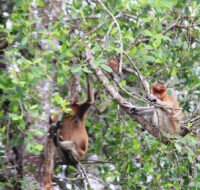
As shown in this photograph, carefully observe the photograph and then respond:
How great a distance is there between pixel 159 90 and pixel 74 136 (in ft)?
5.15

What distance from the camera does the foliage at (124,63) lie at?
5.18 m

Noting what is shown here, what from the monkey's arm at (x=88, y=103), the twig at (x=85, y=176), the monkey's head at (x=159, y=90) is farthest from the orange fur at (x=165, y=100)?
the twig at (x=85, y=176)

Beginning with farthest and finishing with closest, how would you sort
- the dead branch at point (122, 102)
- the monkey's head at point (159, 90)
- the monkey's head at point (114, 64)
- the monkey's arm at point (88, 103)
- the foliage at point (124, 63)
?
the monkey's head at point (159, 90), the monkey's arm at point (88, 103), the monkey's head at point (114, 64), the dead branch at point (122, 102), the foliage at point (124, 63)

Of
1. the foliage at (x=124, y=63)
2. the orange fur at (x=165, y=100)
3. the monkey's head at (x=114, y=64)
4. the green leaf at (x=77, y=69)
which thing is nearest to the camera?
the green leaf at (x=77, y=69)

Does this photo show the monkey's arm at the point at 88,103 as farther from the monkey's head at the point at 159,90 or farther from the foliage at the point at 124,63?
the monkey's head at the point at 159,90

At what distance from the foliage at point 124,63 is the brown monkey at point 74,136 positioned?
1.01ft

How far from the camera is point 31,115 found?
5070mm

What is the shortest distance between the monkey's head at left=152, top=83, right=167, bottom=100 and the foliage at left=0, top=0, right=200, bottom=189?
A: 0.12 meters

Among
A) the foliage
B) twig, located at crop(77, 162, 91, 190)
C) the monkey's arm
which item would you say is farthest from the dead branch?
twig, located at crop(77, 162, 91, 190)

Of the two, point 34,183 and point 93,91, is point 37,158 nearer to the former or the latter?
point 34,183

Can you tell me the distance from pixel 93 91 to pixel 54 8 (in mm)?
1111

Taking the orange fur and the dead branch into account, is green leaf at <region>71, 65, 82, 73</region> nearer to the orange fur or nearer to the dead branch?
the dead branch

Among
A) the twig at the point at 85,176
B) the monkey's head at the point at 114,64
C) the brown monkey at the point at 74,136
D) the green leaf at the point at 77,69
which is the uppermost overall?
the monkey's head at the point at 114,64

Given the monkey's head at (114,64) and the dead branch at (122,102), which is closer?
the dead branch at (122,102)
